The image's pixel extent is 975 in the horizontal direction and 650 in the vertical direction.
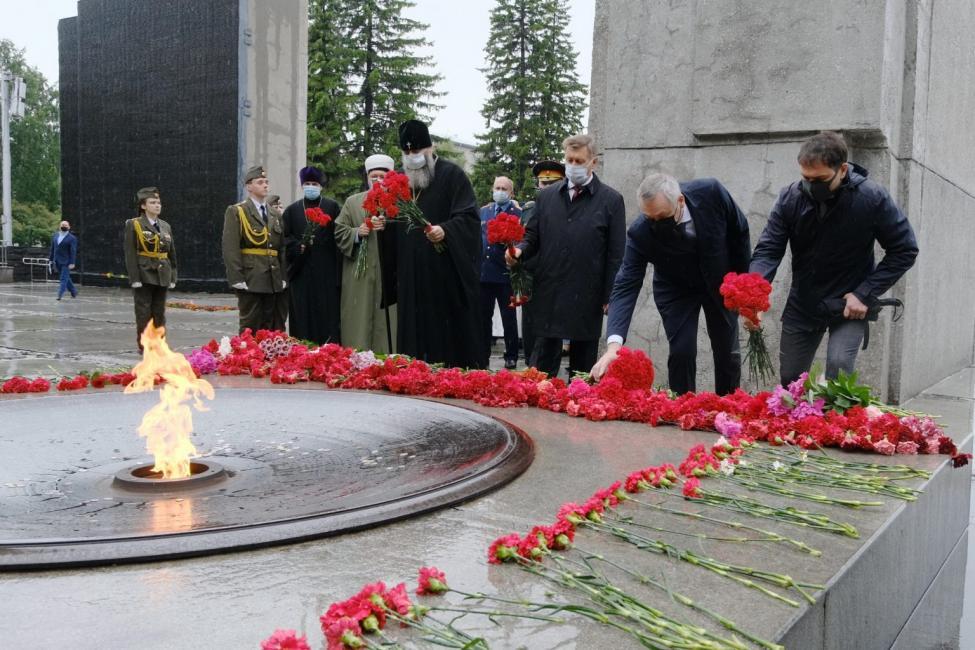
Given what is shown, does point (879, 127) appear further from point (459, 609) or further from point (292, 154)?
point (292, 154)

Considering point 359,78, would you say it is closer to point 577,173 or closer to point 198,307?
point 198,307

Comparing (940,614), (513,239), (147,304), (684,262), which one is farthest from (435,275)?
(147,304)

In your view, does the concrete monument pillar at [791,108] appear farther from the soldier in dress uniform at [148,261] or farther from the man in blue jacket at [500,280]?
the soldier in dress uniform at [148,261]

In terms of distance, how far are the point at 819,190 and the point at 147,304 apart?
7.99 metres

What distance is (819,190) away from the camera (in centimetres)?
455

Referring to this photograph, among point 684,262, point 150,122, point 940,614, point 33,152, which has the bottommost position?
point 940,614

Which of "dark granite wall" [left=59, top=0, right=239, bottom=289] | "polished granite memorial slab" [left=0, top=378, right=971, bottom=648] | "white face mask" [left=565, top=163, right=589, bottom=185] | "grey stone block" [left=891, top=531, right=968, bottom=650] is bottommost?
"grey stone block" [left=891, top=531, right=968, bottom=650]

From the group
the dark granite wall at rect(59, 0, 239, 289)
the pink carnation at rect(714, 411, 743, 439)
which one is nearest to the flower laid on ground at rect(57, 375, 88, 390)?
the pink carnation at rect(714, 411, 743, 439)

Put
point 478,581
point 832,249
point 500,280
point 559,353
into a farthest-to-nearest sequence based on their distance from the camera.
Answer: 1. point 500,280
2. point 559,353
3. point 832,249
4. point 478,581

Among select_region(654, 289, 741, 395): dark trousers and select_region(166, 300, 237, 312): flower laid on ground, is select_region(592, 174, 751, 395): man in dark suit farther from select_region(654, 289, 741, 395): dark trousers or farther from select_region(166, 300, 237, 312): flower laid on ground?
select_region(166, 300, 237, 312): flower laid on ground

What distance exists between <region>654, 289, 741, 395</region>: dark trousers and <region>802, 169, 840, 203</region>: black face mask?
88 cm

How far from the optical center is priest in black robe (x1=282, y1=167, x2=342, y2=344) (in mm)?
8867

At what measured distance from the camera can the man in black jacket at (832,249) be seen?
4547mm

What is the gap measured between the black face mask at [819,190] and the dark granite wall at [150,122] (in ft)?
67.2
